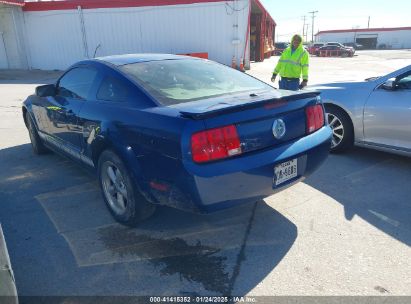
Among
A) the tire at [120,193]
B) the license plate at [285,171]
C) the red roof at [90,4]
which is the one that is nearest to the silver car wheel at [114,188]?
the tire at [120,193]

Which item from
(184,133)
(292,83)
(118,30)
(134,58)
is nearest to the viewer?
(184,133)

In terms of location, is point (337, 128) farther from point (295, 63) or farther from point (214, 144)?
point (214, 144)

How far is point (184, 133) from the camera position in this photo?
2461 mm

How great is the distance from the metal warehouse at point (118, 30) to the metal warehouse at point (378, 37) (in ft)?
189

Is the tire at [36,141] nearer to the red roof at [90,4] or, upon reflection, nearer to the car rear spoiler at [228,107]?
the car rear spoiler at [228,107]

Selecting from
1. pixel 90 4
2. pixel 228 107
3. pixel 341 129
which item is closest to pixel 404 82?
pixel 341 129

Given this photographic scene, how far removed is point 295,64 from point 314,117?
4.32 meters

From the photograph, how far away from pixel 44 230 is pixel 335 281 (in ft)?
8.21

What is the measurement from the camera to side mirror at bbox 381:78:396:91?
440 centimetres

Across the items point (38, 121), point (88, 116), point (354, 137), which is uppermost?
point (88, 116)

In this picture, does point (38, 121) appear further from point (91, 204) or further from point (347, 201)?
point (347, 201)

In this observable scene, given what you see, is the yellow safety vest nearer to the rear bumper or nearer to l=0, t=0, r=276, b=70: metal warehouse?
the rear bumper

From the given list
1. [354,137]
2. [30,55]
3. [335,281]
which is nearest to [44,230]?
[335,281]

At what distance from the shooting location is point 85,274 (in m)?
2.64
